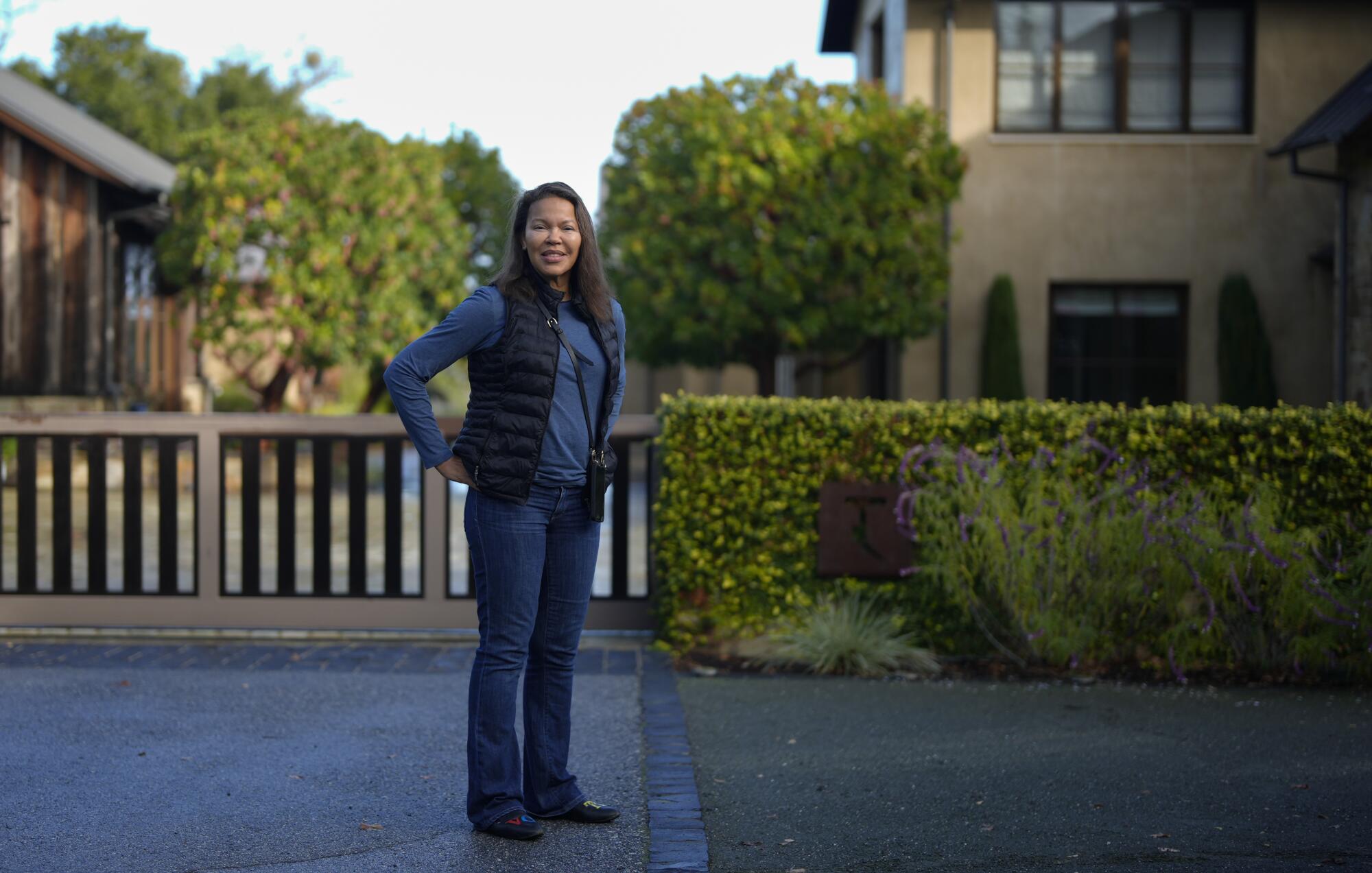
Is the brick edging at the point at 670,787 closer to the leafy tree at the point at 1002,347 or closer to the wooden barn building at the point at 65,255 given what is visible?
the leafy tree at the point at 1002,347

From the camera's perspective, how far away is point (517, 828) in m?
4.28

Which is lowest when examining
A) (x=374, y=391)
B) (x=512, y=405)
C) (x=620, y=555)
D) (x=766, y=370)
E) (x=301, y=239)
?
(x=620, y=555)

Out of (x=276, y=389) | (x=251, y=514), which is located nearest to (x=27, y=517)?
(x=251, y=514)

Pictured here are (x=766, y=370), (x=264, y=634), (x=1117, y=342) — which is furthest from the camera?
(x=766, y=370)

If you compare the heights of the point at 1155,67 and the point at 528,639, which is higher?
the point at 1155,67

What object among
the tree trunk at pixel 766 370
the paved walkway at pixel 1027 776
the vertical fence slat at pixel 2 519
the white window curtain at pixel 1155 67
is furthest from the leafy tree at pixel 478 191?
the paved walkway at pixel 1027 776

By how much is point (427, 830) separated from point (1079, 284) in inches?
558

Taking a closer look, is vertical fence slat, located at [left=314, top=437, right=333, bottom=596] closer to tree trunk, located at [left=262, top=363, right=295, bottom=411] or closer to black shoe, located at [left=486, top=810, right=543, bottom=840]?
black shoe, located at [left=486, top=810, right=543, bottom=840]

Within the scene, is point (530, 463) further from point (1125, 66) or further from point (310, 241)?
point (310, 241)

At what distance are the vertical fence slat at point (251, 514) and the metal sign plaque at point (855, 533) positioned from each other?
3.03 metres

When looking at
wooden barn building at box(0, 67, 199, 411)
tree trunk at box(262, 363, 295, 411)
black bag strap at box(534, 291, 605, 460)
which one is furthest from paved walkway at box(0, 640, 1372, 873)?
tree trunk at box(262, 363, 295, 411)

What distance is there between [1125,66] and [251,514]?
1251cm

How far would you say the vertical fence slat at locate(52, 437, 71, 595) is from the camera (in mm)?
7816

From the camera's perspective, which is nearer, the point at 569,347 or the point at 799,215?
the point at 569,347
